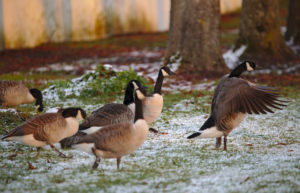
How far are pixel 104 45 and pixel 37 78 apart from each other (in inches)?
367

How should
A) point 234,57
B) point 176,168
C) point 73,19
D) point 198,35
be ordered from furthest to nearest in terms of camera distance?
point 73,19
point 234,57
point 198,35
point 176,168

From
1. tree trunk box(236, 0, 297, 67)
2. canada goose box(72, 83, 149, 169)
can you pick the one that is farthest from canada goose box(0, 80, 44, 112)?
tree trunk box(236, 0, 297, 67)

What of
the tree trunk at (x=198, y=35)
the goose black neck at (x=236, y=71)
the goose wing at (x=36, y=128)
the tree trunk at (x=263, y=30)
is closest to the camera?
the goose wing at (x=36, y=128)

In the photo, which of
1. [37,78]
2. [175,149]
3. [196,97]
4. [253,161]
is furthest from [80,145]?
Answer: [37,78]

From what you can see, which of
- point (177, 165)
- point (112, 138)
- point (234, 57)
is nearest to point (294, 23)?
point (234, 57)

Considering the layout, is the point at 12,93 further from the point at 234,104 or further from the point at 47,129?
the point at 234,104

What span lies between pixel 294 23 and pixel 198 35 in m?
7.13

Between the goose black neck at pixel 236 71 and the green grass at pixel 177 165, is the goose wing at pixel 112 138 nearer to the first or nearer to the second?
the green grass at pixel 177 165

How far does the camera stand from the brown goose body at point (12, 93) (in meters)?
9.90

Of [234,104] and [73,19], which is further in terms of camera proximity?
[73,19]

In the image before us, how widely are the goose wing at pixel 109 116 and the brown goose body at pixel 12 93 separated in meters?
2.99

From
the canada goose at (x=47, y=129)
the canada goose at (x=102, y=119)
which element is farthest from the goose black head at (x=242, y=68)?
the canada goose at (x=47, y=129)

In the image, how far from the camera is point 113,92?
1361 cm

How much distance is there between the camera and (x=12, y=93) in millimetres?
9914
